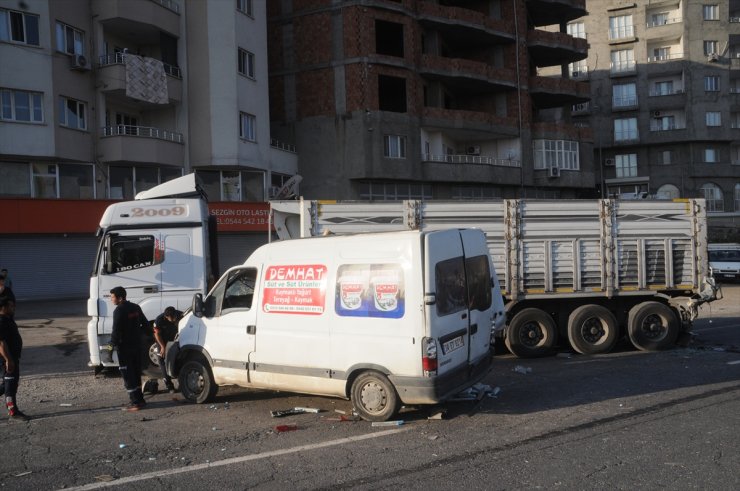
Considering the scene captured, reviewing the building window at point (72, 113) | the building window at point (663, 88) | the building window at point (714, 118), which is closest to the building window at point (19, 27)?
the building window at point (72, 113)

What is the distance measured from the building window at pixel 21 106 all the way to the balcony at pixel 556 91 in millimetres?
26896

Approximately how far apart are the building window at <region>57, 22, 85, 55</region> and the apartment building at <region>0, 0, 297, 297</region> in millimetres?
61

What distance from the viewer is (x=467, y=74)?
33.9 meters

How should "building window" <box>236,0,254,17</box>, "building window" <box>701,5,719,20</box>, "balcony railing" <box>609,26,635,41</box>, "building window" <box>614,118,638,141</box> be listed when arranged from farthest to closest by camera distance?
"balcony railing" <box>609,26,635,41</box>
"building window" <box>614,118,638,141</box>
"building window" <box>701,5,719,20</box>
"building window" <box>236,0,254,17</box>

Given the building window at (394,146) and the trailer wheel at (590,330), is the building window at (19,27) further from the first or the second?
the trailer wheel at (590,330)

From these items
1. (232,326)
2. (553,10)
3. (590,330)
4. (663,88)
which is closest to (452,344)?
(232,326)

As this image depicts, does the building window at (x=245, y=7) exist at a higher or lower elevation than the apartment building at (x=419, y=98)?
higher

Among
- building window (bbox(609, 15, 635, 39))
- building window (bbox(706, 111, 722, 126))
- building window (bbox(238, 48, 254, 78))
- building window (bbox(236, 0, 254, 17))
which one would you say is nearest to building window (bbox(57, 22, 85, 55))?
building window (bbox(238, 48, 254, 78))

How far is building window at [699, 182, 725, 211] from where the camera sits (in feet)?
A: 161

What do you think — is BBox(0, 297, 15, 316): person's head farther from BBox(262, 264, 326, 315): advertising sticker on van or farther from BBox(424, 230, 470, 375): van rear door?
BBox(424, 230, 470, 375): van rear door

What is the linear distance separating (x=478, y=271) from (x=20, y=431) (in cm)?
579

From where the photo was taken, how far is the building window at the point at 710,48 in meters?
49.5

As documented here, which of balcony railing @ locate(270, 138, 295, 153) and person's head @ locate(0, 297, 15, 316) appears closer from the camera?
person's head @ locate(0, 297, 15, 316)

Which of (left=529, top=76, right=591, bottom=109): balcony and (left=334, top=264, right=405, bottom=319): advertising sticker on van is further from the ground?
(left=529, top=76, right=591, bottom=109): balcony
